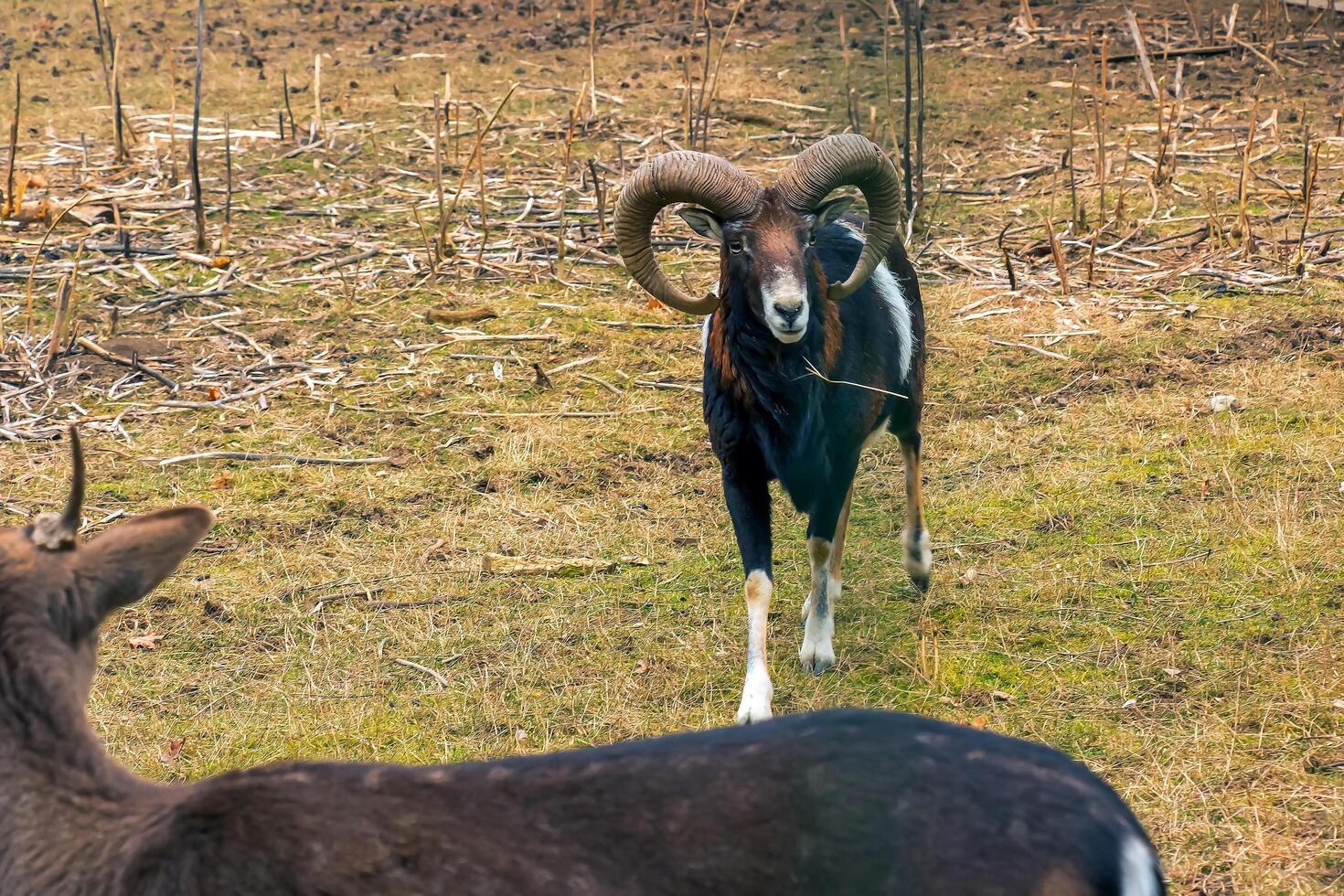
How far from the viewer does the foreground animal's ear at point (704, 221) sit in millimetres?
6119

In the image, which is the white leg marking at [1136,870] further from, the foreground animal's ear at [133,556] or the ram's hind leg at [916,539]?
the ram's hind leg at [916,539]

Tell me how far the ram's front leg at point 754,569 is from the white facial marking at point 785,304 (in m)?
0.65

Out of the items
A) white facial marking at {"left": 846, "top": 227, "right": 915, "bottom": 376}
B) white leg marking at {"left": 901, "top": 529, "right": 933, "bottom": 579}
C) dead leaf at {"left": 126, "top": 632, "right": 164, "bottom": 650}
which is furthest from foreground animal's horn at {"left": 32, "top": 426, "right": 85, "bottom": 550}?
white leg marking at {"left": 901, "top": 529, "right": 933, "bottom": 579}

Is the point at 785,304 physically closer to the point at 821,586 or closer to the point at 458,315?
the point at 821,586

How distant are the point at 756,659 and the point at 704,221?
72.9 inches

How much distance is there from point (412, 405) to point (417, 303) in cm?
166

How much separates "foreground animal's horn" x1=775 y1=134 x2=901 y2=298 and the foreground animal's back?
11.7ft

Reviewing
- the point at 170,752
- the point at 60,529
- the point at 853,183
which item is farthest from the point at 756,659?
the point at 60,529

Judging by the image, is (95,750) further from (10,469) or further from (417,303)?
(417,303)

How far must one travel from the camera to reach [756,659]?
5785 millimetres

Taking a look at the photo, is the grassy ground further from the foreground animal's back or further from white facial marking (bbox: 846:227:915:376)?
the foreground animal's back

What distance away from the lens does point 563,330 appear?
10.0 m

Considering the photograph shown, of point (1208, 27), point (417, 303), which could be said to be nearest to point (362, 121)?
point (417, 303)

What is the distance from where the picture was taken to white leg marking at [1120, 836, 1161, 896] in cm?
263
